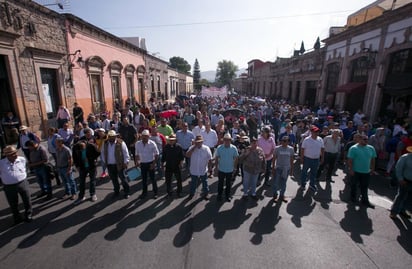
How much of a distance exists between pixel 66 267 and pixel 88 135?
10.9ft

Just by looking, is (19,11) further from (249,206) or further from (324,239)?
(324,239)

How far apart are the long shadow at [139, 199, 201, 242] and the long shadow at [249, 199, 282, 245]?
4.93 feet

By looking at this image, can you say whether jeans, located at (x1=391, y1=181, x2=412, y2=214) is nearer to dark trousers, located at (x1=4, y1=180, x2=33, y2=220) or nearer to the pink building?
dark trousers, located at (x1=4, y1=180, x2=33, y2=220)

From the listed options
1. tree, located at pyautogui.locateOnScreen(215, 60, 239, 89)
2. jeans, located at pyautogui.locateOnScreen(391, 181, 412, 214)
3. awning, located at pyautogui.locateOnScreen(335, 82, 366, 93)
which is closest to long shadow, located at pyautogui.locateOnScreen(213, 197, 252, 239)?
jeans, located at pyautogui.locateOnScreen(391, 181, 412, 214)

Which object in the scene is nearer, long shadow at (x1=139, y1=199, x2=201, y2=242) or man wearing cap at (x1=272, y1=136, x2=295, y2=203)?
long shadow at (x1=139, y1=199, x2=201, y2=242)

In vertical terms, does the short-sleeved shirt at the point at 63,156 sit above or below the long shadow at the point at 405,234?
above

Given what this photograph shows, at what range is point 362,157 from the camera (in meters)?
4.96

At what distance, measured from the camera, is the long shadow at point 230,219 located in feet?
13.8

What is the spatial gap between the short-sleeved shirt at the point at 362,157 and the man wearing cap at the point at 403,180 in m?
0.56

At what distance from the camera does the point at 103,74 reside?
1430cm

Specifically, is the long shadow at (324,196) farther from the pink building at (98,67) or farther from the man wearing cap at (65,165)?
the pink building at (98,67)

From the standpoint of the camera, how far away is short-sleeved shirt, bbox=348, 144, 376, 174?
4953 millimetres

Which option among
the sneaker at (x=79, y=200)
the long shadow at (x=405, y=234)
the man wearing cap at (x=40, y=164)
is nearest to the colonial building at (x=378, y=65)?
the long shadow at (x=405, y=234)

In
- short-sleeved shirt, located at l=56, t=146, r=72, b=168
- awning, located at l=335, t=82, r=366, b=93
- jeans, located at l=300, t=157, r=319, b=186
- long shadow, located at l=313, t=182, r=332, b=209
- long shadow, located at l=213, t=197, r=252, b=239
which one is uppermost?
awning, located at l=335, t=82, r=366, b=93
